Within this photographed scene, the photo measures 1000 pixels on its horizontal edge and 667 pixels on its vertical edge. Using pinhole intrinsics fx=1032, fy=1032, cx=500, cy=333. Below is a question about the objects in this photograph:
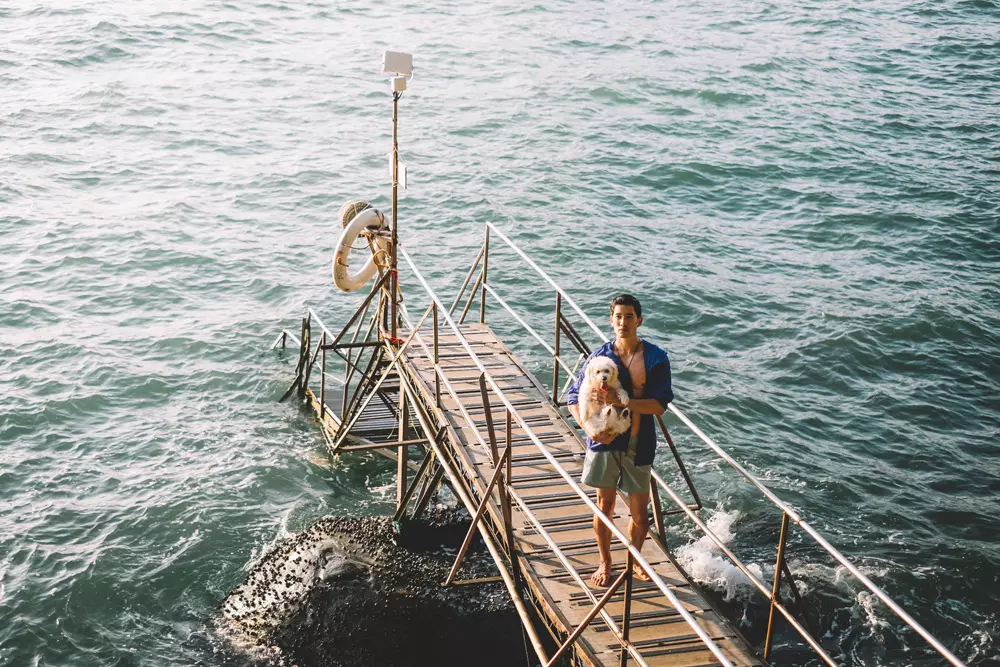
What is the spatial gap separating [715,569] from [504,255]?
40.7 feet

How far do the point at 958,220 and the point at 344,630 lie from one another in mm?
19966

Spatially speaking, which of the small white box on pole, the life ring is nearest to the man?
the small white box on pole

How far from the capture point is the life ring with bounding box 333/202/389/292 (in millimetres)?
15016

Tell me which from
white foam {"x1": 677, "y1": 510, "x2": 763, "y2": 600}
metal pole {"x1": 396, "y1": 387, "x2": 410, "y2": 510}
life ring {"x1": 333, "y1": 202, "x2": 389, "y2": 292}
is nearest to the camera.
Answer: white foam {"x1": 677, "y1": 510, "x2": 763, "y2": 600}

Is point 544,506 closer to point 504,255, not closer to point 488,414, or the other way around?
point 488,414

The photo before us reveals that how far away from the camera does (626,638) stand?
320 inches

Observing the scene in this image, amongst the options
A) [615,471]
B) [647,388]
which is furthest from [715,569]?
[647,388]

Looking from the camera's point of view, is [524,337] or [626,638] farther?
[524,337]

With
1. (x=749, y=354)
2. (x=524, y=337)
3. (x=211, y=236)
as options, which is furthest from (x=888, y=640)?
(x=211, y=236)

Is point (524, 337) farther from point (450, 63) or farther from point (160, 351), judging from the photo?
point (450, 63)

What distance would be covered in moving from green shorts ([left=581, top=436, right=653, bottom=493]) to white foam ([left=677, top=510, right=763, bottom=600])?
5.65 meters

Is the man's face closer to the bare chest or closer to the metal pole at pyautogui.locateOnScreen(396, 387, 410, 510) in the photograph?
the bare chest

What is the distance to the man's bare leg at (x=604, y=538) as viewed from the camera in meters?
8.98

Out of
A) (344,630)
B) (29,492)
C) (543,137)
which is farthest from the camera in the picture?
(543,137)
